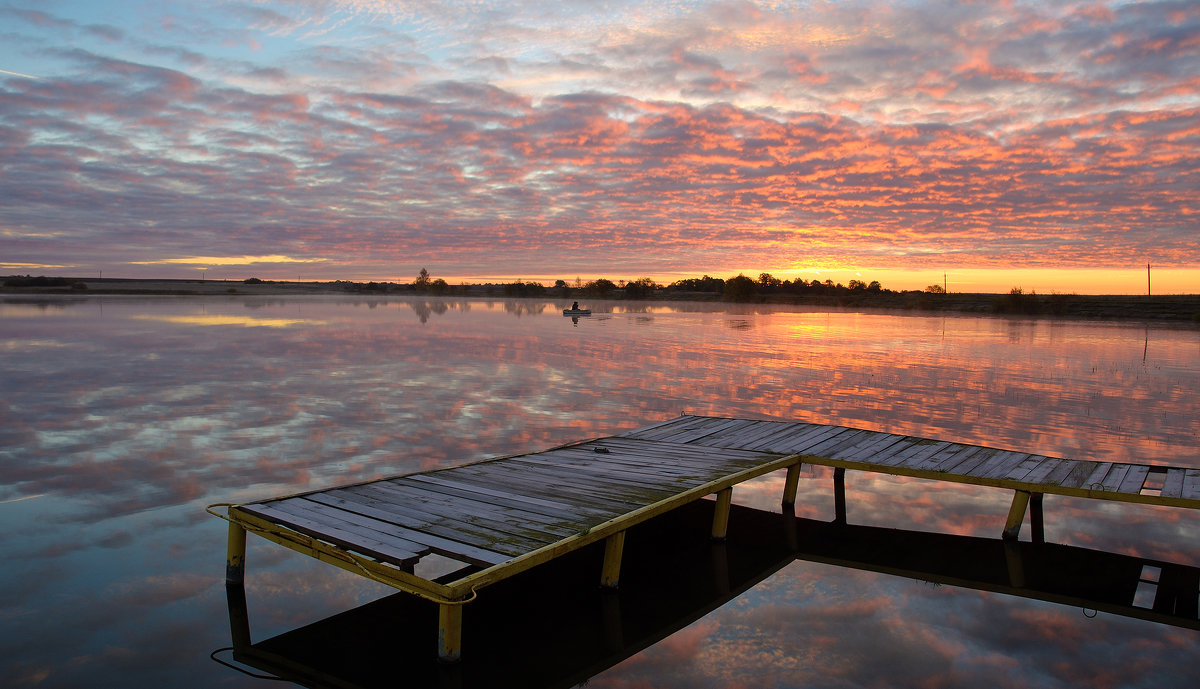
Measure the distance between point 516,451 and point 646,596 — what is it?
4488mm

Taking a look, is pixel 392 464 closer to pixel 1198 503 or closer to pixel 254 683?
pixel 254 683

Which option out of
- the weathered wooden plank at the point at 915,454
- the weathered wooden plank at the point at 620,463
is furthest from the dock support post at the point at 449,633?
the weathered wooden plank at the point at 915,454

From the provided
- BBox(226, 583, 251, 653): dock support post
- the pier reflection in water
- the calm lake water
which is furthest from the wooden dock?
the calm lake water

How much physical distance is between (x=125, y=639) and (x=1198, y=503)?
30.3 feet

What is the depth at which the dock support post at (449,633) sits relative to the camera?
5043 mm

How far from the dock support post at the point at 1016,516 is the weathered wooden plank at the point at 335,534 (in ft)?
20.9

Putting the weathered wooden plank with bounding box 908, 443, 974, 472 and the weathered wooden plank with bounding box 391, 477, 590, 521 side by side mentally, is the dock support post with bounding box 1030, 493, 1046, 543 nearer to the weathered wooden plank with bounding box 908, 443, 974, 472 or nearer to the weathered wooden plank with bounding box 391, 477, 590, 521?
the weathered wooden plank with bounding box 908, 443, 974, 472

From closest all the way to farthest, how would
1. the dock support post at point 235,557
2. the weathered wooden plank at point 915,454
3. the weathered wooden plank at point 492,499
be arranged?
the dock support post at point 235,557 → the weathered wooden plank at point 492,499 → the weathered wooden plank at point 915,454

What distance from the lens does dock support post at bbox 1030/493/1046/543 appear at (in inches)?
323

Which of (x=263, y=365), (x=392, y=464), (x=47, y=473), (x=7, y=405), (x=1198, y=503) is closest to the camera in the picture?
(x=1198, y=503)

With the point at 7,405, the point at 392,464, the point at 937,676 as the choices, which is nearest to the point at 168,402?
the point at 7,405

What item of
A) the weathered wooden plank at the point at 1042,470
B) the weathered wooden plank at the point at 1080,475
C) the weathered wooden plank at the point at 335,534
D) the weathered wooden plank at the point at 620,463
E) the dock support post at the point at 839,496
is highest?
the weathered wooden plank at the point at 335,534

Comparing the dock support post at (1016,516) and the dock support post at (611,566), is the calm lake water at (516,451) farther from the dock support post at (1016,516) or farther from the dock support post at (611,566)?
the dock support post at (611,566)

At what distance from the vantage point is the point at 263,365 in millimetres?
20016
